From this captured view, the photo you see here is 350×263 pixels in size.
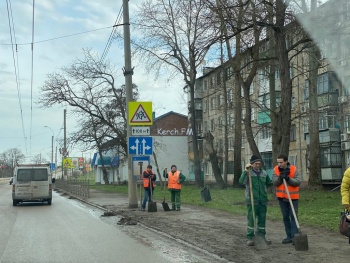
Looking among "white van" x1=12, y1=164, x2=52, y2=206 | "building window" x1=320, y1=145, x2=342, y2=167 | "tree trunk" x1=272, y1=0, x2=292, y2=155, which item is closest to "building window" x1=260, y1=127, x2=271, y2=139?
"building window" x1=320, y1=145, x2=342, y2=167

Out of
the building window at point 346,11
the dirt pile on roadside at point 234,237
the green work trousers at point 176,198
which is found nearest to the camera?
the dirt pile on roadside at point 234,237

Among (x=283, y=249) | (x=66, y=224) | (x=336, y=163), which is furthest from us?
(x=336, y=163)

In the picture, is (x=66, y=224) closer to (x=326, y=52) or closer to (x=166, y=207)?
(x=166, y=207)

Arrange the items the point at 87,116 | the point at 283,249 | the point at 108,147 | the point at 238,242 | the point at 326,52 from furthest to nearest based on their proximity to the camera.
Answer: the point at 108,147
the point at 87,116
the point at 326,52
the point at 238,242
the point at 283,249

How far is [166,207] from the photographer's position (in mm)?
17141

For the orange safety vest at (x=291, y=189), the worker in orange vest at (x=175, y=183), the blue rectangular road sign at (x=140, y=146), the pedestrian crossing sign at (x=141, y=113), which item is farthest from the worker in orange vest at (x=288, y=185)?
the pedestrian crossing sign at (x=141, y=113)

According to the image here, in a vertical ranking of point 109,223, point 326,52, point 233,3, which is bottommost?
point 109,223

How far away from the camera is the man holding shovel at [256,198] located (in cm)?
894

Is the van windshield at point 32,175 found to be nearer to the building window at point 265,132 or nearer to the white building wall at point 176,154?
the building window at point 265,132

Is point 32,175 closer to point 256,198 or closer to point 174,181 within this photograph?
point 174,181

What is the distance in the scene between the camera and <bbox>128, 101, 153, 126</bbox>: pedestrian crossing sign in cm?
1752

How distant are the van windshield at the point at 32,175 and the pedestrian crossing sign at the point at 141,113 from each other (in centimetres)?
834

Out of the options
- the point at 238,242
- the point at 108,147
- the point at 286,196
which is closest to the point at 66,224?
the point at 238,242

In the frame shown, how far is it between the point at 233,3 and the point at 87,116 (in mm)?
26993
